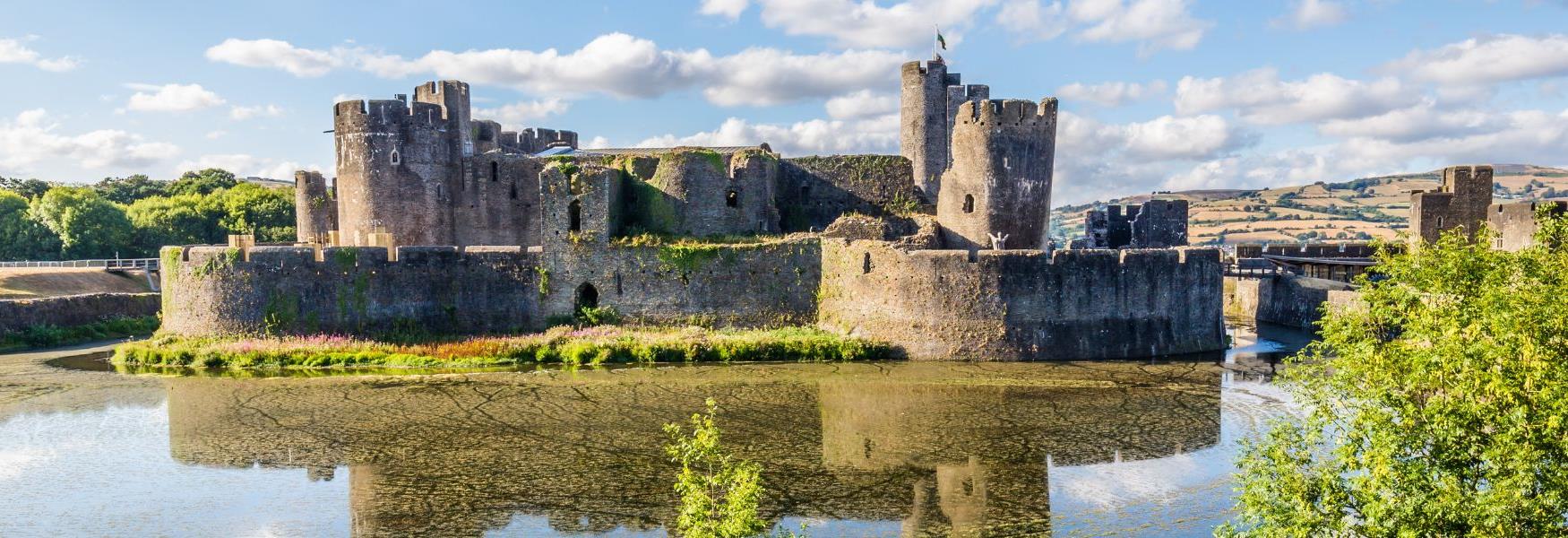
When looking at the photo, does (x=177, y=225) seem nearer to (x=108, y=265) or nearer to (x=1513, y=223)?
(x=108, y=265)

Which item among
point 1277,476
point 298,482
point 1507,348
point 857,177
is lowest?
point 298,482

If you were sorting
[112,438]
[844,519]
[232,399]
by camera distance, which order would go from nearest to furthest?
[844,519] < [112,438] < [232,399]

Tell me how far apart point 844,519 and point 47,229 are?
49.5 metres

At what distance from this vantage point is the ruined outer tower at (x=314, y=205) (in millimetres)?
34594

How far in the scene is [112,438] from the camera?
678 inches

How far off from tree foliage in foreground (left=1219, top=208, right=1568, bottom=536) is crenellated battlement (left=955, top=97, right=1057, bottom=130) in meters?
17.0

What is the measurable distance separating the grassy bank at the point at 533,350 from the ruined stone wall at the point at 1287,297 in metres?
14.9

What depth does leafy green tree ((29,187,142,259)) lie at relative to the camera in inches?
1802

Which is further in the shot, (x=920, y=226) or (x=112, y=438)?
(x=920, y=226)

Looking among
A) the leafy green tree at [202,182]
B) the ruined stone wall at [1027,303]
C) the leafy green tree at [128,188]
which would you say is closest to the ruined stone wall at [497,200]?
the ruined stone wall at [1027,303]

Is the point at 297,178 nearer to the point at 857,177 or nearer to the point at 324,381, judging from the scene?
the point at 324,381

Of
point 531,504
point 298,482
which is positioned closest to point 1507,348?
point 531,504

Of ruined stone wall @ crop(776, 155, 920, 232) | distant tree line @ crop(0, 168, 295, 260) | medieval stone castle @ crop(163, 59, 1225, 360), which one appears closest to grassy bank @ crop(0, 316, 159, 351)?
medieval stone castle @ crop(163, 59, 1225, 360)

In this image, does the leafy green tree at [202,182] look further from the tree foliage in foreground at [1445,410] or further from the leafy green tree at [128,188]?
the tree foliage in foreground at [1445,410]
